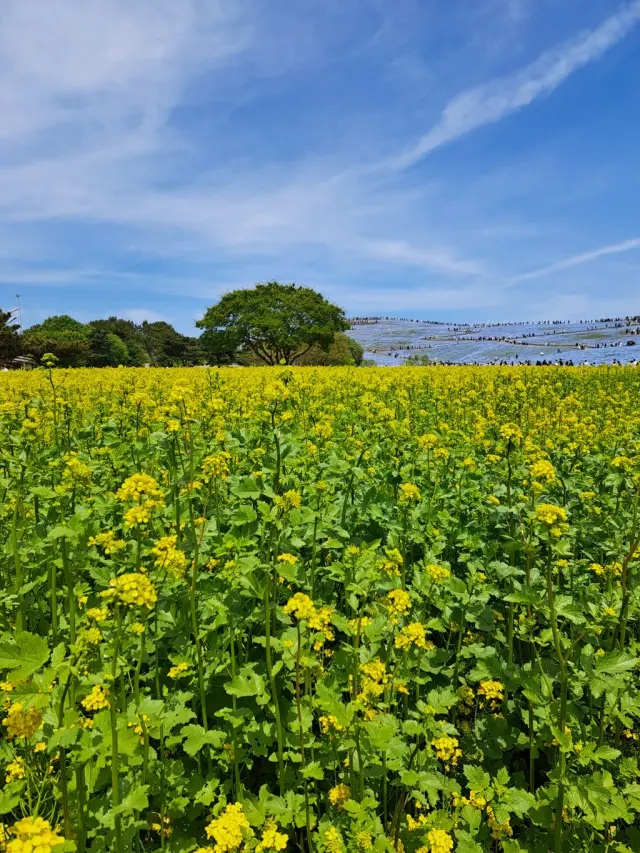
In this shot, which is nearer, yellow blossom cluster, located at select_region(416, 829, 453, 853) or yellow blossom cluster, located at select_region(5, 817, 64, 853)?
yellow blossom cluster, located at select_region(5, 817, 64, 853)

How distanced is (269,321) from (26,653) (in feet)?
145

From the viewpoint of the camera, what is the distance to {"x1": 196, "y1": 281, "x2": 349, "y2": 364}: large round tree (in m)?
45.1

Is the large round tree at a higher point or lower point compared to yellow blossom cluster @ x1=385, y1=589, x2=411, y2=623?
higher

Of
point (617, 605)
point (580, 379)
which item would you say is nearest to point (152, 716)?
point (617, 605)

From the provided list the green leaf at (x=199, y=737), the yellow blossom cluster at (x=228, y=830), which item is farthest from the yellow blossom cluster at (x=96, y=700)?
the yellow blossom cluster at (x=228, y=830)

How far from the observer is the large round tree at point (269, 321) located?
45.1 m

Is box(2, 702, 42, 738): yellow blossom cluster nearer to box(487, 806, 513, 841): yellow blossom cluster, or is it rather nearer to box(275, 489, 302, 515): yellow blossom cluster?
box(275, 489, 302, 515): yellow blossom cluster

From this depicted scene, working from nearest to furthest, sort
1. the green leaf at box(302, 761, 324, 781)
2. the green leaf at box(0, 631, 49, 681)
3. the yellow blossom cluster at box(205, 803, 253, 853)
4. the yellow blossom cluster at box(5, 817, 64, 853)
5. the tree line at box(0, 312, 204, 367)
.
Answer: the yellow blossom cluster at box(5, 817, 64, 853) → the yellow blossom cluster at box(205, 803, 253, 853) → the green leaf at box(0, 631, 49, 681) → the green leaf at box(302, 761, 324, 781) → the tree line at box(0, 312, 204, 367)

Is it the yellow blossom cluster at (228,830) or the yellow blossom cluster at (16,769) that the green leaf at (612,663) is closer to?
the yellow blossom cluster at (228,830)

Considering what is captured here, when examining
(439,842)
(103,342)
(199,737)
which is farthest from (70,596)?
(103,342)

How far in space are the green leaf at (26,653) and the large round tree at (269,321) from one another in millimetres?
43882

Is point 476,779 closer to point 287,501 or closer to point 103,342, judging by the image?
point 287,501

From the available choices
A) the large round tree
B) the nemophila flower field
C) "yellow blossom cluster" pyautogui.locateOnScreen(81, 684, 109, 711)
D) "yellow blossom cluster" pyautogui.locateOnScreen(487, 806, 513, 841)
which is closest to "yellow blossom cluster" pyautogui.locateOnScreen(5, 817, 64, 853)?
the nemophila flower field

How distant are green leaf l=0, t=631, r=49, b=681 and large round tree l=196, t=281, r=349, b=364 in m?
43.9
